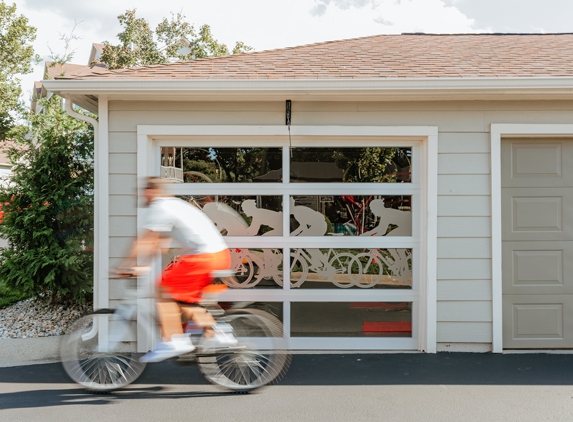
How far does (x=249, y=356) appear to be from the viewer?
425 cm

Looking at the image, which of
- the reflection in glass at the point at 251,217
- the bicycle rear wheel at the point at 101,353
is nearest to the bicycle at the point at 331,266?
the reflection in glass at the point at 251,217

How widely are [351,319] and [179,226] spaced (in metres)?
2.54

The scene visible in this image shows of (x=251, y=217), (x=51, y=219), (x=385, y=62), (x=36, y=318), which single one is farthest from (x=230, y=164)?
(x=36, y=318)

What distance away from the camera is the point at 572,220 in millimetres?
5613

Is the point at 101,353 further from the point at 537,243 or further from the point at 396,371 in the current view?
the point at 537,243

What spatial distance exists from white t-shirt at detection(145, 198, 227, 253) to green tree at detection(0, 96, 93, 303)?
358cm

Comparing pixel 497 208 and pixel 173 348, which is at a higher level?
pixel 497 208

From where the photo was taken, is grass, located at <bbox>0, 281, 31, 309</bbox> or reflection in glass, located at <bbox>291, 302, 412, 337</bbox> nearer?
reflection in glass, located at <bbox>291, 302, 412, 337</bbox>

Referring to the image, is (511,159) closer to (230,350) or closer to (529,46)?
(529,46)

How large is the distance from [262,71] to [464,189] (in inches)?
100

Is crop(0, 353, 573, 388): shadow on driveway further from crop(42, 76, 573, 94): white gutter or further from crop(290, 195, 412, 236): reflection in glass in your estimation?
crop(42, 76, 573, 94): white gutter

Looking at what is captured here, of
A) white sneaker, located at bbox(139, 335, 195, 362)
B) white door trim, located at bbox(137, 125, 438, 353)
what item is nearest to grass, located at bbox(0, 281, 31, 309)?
white door trim, located at bbox(137, 125, 438, 353)

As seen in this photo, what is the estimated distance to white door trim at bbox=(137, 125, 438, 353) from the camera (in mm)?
5566

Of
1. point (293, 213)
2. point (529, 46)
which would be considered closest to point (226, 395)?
point (293, 213)
